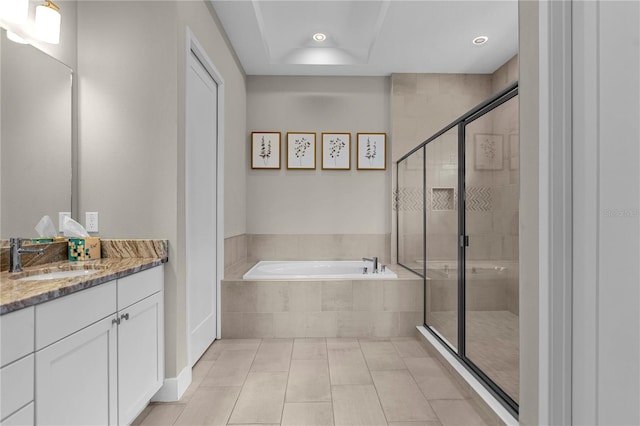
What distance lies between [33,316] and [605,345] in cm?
161

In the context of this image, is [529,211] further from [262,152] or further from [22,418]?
[262,152]

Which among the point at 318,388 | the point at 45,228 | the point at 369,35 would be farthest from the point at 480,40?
the point at 45,228

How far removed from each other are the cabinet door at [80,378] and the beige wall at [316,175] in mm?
2733

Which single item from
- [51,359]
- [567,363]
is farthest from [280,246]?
[567,363]

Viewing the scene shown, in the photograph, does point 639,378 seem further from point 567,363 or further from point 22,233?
point 22,233

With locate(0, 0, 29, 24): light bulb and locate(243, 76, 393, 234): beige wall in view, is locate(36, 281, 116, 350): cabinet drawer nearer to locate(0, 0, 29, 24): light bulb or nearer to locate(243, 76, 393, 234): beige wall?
locate(0, 0, 29, 24): light bulb

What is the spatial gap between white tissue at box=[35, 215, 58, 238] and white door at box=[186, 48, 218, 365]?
2.17 ft

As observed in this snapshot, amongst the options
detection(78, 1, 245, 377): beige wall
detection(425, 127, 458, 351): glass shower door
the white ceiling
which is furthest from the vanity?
the white ceiling

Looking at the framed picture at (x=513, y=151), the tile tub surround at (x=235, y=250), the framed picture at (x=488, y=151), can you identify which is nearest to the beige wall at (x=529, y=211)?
the framed picture at (x=513, y=151)

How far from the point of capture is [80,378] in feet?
4.17

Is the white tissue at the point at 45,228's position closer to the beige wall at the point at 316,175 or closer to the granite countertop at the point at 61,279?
the granite countertop at the point at 61,279

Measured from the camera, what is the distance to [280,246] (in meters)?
4.13

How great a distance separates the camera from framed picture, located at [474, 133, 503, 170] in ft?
6.57

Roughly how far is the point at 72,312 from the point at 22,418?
33 centimetres
